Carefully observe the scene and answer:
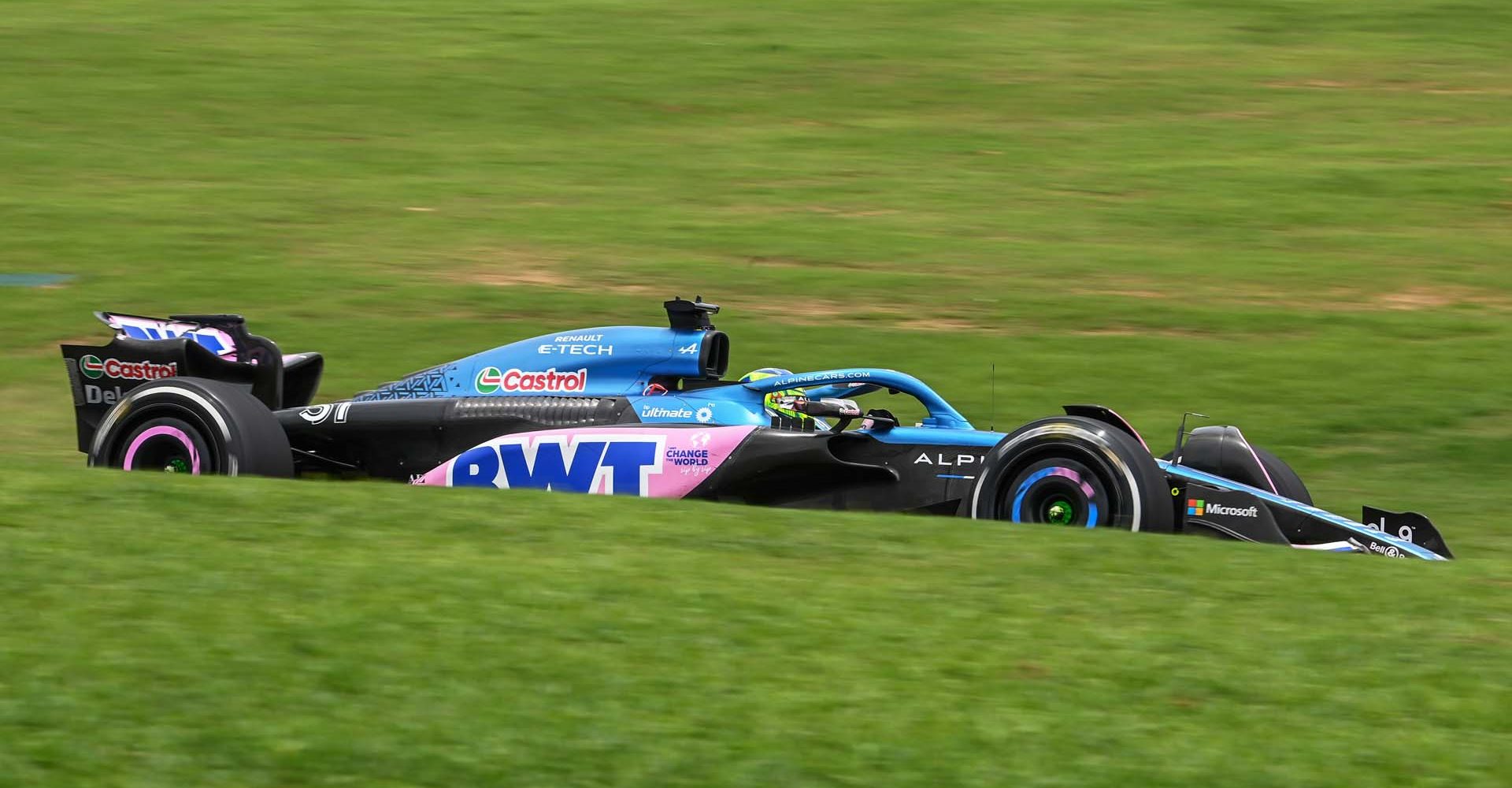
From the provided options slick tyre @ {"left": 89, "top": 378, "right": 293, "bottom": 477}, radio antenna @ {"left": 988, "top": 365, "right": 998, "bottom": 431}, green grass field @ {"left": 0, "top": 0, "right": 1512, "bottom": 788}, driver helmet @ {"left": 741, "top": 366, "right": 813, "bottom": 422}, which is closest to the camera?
green grass field @ {"left": 0, "top": 0, "right": 1512, "bottom": 788}

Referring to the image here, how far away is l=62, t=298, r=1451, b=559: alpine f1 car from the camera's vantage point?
24.0 ft

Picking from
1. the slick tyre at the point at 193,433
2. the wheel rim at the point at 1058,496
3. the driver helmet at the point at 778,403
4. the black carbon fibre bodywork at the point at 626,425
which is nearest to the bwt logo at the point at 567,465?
the black carbon fibre bodywork at the point at 626,425

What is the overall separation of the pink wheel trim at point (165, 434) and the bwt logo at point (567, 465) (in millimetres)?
1178

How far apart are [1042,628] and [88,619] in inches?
110

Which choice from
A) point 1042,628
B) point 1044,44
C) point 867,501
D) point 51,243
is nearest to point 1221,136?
point 1044,44

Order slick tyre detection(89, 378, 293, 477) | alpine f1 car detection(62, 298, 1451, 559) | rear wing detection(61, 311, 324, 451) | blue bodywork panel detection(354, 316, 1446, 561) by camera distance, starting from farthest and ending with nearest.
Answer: rear wing detection(61, 311, 324, 451) → blue bodywork panel detection(354, 316, 1446, 561) → slick tyre detection(89, 378, 293, 477) → alpine f1 car detection(62, 298, 1451, 559)

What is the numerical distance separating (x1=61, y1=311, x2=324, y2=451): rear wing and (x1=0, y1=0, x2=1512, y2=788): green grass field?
143 cm

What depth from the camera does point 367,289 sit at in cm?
1606

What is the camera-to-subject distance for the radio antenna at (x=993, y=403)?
1194cm

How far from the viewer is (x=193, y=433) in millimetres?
8062

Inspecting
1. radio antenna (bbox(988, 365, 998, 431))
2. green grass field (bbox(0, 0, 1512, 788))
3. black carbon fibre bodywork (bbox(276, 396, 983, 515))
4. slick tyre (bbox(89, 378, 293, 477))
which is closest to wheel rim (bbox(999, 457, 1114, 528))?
black carbon fibre bodywork (bbox(276, 396, 983, 515))

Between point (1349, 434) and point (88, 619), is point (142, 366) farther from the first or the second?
point (1349, 434)

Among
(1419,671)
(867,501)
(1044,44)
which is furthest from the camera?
(1044,44)

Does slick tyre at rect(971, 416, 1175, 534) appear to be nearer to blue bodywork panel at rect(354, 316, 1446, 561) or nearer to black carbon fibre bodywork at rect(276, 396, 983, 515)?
black carbon fibre bodywork at rect(276, 396, 983, 515)
